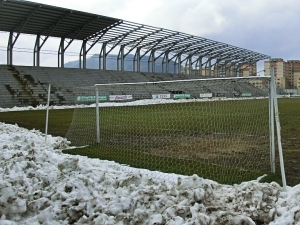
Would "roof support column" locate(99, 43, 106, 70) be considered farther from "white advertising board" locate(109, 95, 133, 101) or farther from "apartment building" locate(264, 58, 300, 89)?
"apartment building" locate(264, 58, 300, 89)

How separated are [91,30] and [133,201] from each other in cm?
3762

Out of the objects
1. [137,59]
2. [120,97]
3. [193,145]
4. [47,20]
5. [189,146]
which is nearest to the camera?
[189,146]

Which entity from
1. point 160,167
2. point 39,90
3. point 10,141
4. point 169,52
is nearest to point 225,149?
point 160,167

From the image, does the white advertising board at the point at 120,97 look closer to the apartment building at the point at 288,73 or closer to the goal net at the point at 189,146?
the goal net at the point at 189,146

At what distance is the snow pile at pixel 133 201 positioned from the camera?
11.7ft

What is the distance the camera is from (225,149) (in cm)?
860

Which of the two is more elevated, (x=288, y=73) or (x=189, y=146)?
(x=288, y=73)

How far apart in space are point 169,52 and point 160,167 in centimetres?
5061

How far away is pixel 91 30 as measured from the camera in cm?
3925

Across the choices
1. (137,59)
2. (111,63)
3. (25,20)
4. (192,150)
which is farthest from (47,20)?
(192,150)

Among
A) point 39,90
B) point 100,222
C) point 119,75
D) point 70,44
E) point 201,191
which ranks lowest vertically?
point 100,222

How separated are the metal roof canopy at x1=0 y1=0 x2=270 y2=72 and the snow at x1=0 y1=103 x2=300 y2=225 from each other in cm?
2895

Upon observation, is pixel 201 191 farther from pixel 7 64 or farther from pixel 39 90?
pixel 7 64

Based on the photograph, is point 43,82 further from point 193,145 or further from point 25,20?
point 193,145
